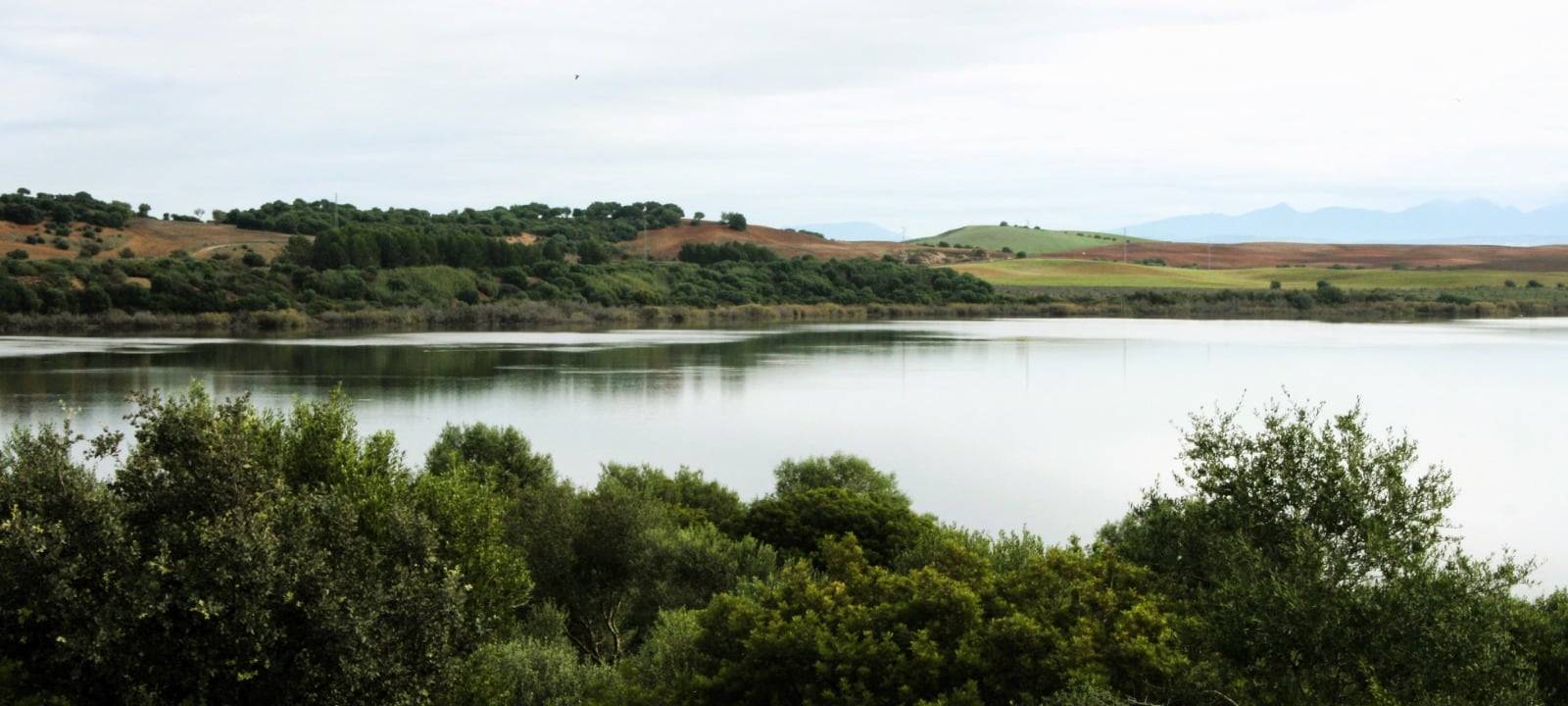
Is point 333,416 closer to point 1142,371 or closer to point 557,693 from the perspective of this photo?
point 557,693

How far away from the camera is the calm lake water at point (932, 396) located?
26.7m

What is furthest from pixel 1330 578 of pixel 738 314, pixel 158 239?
pixel 158 239

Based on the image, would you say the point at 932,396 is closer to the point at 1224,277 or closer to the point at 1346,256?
the point at 1224,277

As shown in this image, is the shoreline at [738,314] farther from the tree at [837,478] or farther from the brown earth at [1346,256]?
the tree at [837,478]

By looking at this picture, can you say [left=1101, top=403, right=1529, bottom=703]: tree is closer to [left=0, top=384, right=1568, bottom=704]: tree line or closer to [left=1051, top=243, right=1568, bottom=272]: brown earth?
[left=0, top=384, right=1568, bottom=704]: tree line

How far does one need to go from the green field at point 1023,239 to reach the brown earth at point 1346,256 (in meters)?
7.74

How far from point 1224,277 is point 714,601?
9689 centimetres

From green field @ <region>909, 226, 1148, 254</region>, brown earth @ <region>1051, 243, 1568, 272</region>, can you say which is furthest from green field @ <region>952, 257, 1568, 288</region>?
green field @ <region>909, 226, 1148, 254</region>

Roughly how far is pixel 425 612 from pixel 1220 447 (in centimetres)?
607

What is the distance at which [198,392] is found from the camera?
11.3 meters

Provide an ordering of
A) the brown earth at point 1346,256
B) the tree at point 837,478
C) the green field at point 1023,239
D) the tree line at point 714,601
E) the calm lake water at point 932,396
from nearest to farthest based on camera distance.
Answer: the tree line at point 714,601
the tree at point 837,478
the calm lake water at point 932,396
the brown earth at point 1346,256
the green field at point 1023,239

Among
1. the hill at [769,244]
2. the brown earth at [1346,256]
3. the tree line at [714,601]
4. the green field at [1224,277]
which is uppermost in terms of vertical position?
the hill at [769,244]

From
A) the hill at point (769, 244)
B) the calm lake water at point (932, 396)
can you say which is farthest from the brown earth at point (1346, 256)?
the calm lake water at point (932, 396)

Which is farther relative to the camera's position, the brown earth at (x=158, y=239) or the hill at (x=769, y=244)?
the hill at (x=769, y=244)
